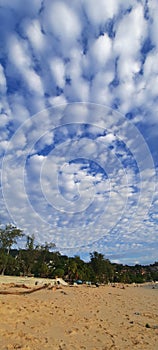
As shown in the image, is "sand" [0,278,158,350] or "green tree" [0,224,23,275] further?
"green tree" [0,224,23,275]

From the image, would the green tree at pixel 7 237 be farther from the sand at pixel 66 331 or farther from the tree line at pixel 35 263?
the sand at pixel 66 331

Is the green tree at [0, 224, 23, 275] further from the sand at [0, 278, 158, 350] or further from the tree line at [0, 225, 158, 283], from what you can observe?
the sand at [0, 278, 158, 350]

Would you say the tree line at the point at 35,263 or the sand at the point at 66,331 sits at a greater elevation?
the tree line at the point at 35,263

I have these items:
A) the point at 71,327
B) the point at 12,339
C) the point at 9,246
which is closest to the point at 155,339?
the point at 71,327

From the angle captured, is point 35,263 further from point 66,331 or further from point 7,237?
point 66,331

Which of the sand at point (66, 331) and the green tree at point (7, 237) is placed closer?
the sand at point (66, 331)

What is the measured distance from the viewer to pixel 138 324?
440 inches

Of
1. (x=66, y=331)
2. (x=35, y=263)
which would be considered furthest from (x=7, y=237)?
(x=66, y=331)

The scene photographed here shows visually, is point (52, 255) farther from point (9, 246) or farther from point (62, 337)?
point (62, 337)

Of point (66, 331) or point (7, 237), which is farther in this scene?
point (7, 237)

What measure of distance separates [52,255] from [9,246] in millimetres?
20732

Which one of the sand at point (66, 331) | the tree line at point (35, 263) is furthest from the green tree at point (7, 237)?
the sand at point (66, 331)

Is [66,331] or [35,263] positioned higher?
[35,263]

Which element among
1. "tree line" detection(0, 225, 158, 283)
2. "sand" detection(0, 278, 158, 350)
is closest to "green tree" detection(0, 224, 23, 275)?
"tree line" detection(0, 225, 158, 283)
